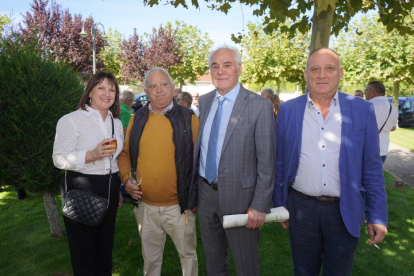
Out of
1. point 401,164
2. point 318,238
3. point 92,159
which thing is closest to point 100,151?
point 92,159

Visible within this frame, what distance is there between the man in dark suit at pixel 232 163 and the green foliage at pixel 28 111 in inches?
80.6

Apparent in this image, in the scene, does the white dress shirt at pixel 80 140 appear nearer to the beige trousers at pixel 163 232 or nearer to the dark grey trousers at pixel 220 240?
the beige trousers at pixel 163 232

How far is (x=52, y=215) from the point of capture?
4629mm

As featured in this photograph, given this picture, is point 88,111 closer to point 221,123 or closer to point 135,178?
point 135,178

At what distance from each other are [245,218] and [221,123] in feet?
2.64

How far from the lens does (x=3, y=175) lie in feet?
11.9

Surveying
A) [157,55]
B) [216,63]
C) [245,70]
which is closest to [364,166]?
[216,63]

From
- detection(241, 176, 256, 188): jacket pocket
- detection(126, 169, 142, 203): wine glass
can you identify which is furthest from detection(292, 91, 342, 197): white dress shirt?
detection(126, 169, 142, 203): wine glass

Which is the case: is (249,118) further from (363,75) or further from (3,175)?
(363,75)

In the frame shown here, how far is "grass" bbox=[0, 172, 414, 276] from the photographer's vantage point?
3824 mm

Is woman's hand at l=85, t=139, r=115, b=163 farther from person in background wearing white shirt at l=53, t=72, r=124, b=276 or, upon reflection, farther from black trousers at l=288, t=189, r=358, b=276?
black trousers at l=288, t=189, r=358, b=276

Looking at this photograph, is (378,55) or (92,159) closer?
(92,159)

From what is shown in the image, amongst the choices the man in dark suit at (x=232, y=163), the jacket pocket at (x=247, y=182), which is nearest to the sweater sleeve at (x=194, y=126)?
the man in dark suit at (x=232, y=163)

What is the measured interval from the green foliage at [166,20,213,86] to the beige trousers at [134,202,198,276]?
28.2 meters
